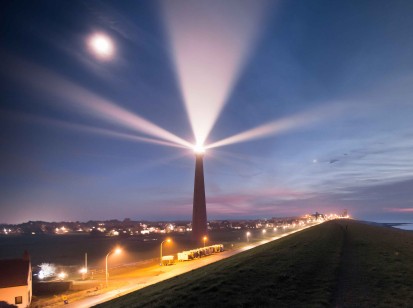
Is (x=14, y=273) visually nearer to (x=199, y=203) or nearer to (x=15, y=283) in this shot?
(x=15, y=283)

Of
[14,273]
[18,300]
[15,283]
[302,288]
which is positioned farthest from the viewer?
[14,273]

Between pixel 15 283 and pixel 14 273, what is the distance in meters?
2.08

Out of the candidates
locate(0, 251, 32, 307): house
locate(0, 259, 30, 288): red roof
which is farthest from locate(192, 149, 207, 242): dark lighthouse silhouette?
locate(0, 251, 32, 307): house

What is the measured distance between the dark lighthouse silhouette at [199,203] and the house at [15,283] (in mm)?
59751

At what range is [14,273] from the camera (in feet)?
141

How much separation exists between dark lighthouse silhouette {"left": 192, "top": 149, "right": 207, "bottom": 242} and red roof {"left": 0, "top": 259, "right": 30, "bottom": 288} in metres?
59.2

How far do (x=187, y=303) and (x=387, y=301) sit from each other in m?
10.5

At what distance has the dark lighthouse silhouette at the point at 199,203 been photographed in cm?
10056

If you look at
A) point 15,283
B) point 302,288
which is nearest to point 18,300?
point 15,283

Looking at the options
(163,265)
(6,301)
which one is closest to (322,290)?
(6,301)

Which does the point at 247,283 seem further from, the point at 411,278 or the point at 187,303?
the point at 411,278

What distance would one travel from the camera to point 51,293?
49.9 metres

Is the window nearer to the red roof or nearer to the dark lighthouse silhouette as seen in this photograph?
the red roof

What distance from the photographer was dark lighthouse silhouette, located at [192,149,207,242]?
100562 millimetres
